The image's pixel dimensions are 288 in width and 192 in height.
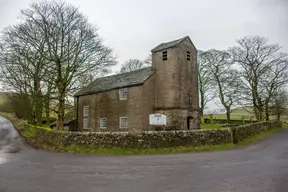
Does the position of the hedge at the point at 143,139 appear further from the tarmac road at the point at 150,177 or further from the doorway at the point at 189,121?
the doorway at the point at 189,121

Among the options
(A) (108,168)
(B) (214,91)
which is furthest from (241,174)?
(B) (214,91)

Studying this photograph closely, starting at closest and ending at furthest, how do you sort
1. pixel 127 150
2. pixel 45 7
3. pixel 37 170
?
pixel 37 170 < pixel 127 150 < pixel 45 7

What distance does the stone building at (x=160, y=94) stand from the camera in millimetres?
24656

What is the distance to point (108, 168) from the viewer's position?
399 inches

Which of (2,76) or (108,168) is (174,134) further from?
(2,76)

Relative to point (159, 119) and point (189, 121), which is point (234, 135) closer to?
point (159, 119)

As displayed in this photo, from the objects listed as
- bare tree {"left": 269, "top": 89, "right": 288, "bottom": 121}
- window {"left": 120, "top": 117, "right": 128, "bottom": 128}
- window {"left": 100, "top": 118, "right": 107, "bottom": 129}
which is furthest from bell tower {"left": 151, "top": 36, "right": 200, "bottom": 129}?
bare tree {"left": 269, "top": 89, "right": 288, "bottom": 121}

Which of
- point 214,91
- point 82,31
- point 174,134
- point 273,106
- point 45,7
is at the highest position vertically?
point 45,7

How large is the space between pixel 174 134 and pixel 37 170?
9405 millimetres

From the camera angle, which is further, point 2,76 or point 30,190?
point 2,76

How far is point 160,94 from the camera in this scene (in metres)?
25.8

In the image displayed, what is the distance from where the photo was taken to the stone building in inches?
971

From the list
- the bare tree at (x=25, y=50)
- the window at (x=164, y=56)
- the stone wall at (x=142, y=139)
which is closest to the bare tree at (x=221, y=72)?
the window at (x=164, y=56)

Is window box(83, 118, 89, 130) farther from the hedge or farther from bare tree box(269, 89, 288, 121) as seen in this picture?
bare tree box(269, 89, 288, 121)
